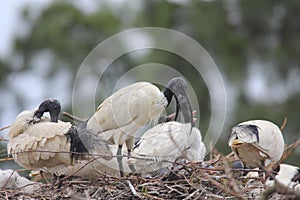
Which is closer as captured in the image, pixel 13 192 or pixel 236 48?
pixel 13 192

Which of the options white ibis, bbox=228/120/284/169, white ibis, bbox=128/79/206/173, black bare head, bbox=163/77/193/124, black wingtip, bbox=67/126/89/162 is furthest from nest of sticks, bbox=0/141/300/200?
black bare head, bbox=163/77/193/124

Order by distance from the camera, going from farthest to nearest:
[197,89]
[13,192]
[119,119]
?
1. [197,89]
2. [119,119]
3. [13,192]

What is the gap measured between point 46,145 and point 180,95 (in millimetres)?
1129

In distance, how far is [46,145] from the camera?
544 cm

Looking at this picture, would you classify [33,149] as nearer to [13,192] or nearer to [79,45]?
[13,192]

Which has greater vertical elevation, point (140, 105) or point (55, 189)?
point (140, 105)

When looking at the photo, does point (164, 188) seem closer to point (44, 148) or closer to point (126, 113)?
point (126, 113)

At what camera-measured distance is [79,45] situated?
1580 cm

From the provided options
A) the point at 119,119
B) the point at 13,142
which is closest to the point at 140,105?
the point at 119,119

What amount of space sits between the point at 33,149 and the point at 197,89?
328 inches

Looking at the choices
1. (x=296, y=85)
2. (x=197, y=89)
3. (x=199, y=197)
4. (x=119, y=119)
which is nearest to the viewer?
(x=199, y=197)

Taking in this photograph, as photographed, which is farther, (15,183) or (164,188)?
(15,183)

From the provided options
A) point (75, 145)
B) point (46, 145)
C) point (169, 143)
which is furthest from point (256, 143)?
point (46, 145)

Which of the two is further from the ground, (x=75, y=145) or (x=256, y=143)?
(x=75, y=145)
